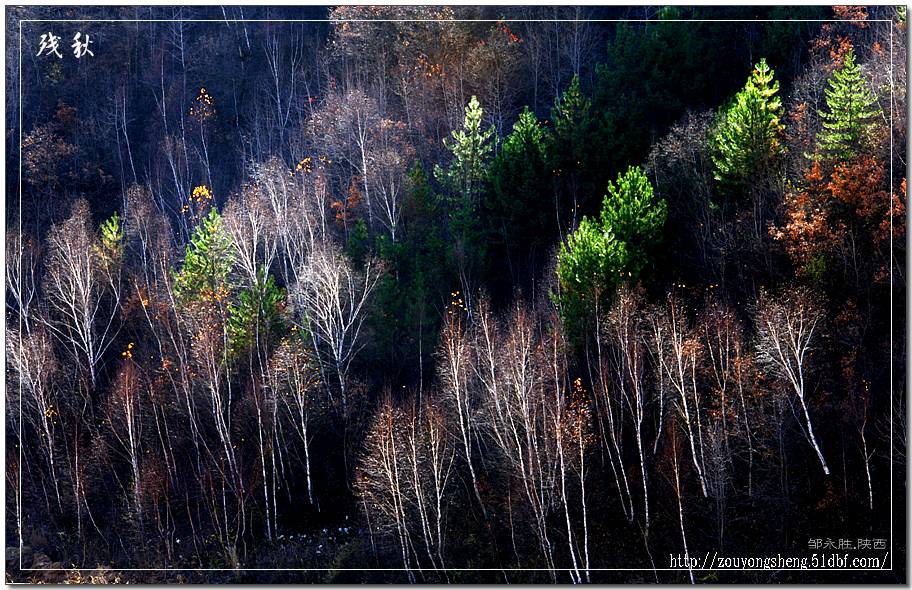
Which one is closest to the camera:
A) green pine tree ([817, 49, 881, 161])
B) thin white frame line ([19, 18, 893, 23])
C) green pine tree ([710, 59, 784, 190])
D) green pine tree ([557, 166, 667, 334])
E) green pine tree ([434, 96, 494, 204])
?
green pine tree ([817, 49, 881, 161])

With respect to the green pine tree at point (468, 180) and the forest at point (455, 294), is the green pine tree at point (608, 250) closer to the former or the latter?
the forest at point (455, 294)

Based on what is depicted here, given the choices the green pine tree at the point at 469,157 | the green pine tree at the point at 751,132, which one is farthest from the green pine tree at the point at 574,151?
the green pine tree at the point at 751,132

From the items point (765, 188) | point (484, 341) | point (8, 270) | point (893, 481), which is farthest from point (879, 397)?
point (8, 270)

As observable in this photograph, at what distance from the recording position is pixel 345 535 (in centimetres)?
1738

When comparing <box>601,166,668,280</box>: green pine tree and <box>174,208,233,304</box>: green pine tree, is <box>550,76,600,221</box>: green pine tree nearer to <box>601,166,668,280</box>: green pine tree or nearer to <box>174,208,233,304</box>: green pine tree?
<box>601,166,668,280</box>: green pine tree

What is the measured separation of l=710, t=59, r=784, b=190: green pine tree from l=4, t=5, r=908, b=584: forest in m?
0.08

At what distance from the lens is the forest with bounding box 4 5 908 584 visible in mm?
16031

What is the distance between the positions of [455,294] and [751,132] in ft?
19.6

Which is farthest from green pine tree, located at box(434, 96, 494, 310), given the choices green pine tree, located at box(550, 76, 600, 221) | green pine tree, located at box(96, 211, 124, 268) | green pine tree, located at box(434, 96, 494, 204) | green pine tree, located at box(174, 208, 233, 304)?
green pine tree, located at box(96, 211, 124, 268)

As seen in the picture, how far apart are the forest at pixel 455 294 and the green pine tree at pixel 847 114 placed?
5 centimetres

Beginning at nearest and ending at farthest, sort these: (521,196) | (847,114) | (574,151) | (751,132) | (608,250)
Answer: (847,114) < (608,250) < (751,132) < (521,196) < (574,151)

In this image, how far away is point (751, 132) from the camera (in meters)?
18.5

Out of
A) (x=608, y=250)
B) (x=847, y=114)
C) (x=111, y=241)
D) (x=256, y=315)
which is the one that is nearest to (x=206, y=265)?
(x=256, y=315)

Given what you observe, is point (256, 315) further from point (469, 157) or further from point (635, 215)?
point (635, 215)
